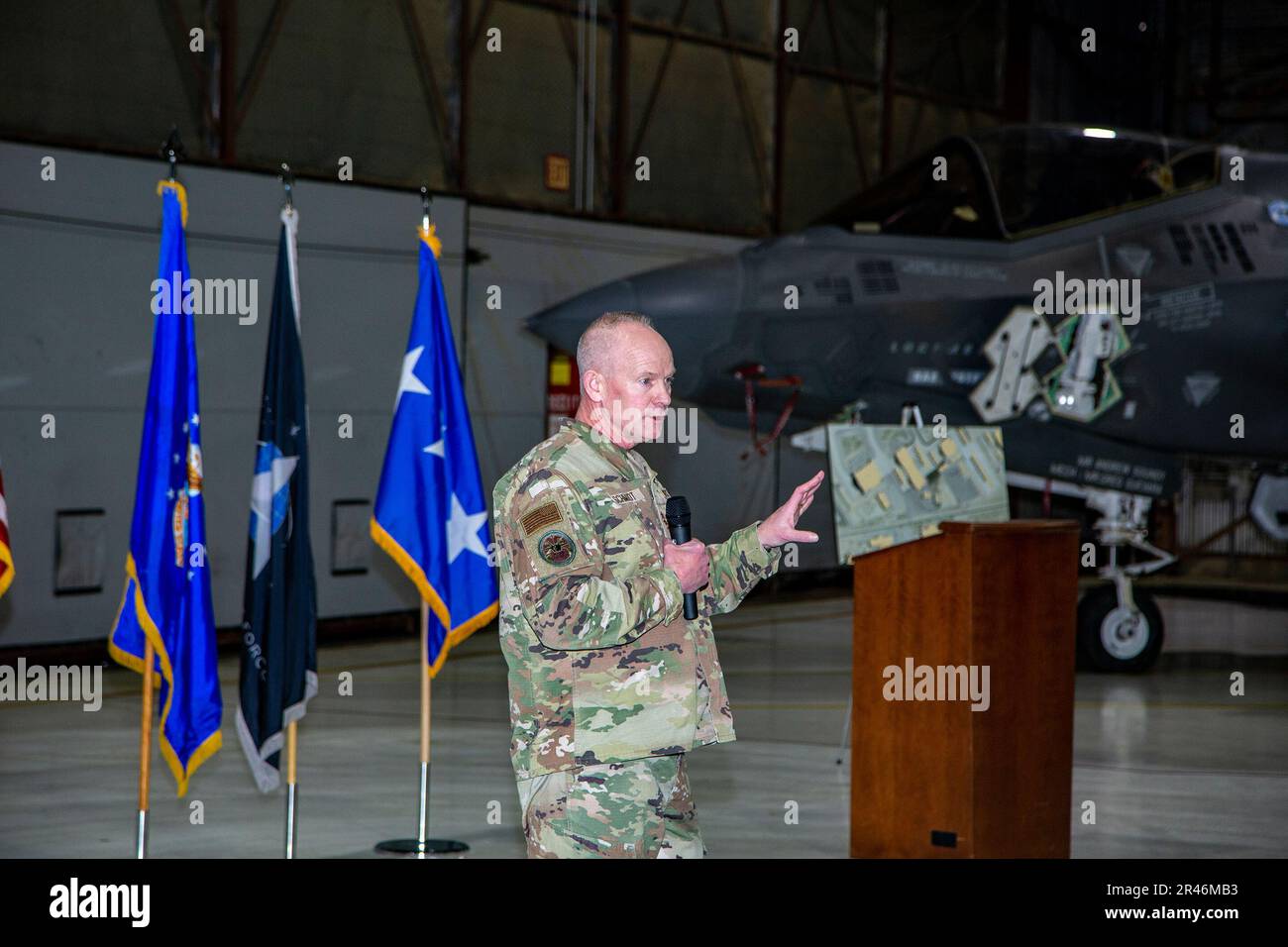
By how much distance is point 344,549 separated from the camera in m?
13.0

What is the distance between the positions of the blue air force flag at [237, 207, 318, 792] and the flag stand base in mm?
614

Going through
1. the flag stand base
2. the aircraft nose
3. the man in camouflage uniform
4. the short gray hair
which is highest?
the aircraft nose

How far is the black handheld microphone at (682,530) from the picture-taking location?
10.8 ft

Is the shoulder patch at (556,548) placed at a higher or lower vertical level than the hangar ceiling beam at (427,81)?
lower

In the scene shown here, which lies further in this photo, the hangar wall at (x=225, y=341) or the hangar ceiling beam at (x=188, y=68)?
the hangar ceiling beam at (x=188, y=68)

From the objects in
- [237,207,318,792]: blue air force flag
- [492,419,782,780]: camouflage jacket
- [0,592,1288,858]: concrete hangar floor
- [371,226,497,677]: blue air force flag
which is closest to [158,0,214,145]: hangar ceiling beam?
[0,592,1288,858]: concrete hangar floor

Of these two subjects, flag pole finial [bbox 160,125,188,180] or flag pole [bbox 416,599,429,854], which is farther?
flag pole [bbox 416,599,429,854]

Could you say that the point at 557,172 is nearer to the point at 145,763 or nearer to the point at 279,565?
the point at 279,565

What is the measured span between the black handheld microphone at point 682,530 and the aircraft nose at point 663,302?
267 inches

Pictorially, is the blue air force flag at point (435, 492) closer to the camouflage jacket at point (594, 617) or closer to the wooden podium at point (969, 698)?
the wooden podium at point (969, 698)

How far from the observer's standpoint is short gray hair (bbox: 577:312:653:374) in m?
3.32

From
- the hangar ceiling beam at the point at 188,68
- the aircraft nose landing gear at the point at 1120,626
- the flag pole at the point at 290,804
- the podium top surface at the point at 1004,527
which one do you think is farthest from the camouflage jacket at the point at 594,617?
the hangar ceiling beam at the point at 188,68

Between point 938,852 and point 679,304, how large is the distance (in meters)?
5.08

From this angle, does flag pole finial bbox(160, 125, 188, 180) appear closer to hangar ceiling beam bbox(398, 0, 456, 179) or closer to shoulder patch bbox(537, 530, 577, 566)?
shoulder patch bbox(537, 530, 577, 566)
